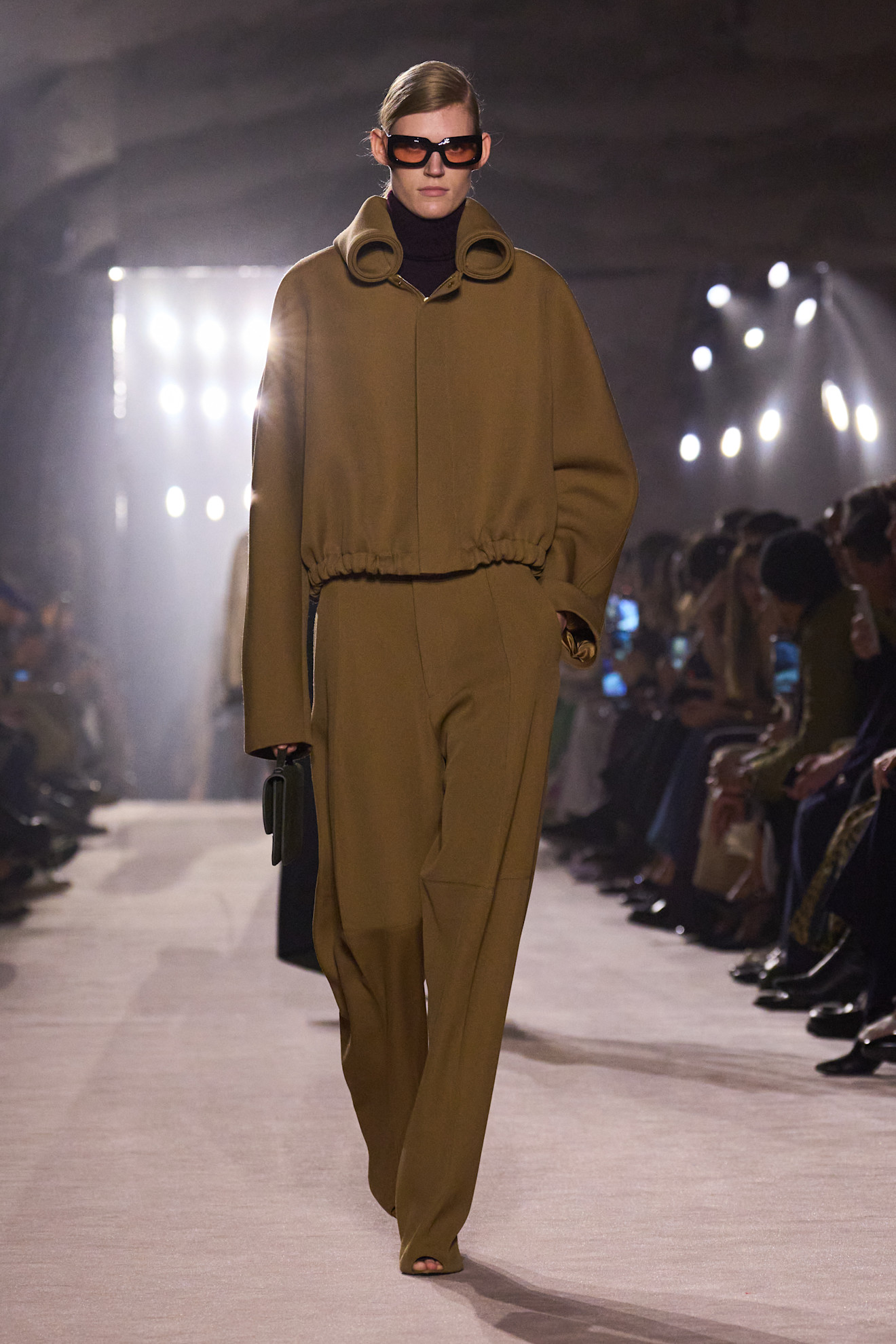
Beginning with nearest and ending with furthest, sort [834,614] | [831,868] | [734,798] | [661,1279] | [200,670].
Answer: [661,1279] < [831,868] < [834,614] < [734,798] < [200,670]

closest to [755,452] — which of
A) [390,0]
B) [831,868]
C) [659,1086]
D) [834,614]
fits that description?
[390,0]

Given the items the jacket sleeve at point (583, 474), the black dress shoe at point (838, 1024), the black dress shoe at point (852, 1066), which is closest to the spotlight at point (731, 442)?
the black dress shoe at point (838, 1024)

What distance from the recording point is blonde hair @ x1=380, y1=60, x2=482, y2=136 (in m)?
2.02

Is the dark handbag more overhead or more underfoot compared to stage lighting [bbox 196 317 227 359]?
more underfoot

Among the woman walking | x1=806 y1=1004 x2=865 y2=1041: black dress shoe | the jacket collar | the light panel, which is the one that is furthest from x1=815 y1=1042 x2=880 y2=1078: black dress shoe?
the light panel

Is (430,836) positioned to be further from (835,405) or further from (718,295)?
(718,295)

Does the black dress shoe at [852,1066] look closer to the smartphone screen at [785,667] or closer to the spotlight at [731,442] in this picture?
the smartphone screen at [785,667]

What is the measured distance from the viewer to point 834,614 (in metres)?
4.00

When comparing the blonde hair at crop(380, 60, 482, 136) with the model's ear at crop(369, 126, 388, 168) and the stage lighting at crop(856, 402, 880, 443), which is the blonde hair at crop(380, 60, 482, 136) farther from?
the stage lighting at crop(856, 402, 880, 443)

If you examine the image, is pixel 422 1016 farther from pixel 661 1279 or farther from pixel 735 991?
pixel 735 991

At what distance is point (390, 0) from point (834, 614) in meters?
3.61

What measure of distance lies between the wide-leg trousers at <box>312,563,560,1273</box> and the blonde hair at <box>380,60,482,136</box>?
0.52 m

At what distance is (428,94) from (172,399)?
7.41m

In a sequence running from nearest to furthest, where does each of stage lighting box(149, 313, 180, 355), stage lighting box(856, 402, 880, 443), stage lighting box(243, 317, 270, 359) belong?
stage lighting box(856, 402, 880, 443), stage lighting box(149, 313, 180, 355), stage lighting box(243, 317, 270, 359)
